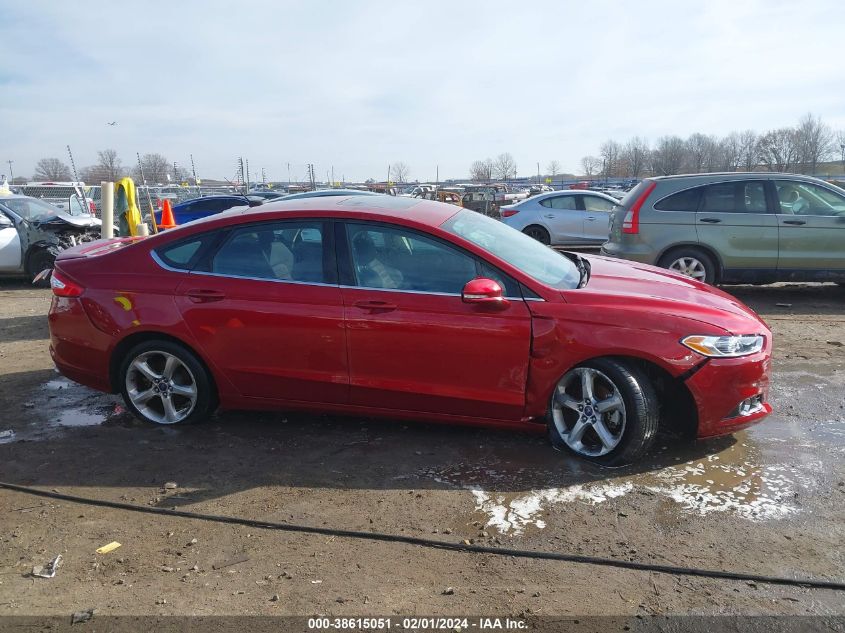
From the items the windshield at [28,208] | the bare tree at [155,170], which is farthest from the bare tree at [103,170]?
the windshield at [28,208]

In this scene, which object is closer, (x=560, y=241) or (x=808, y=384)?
(x=808, y=384)

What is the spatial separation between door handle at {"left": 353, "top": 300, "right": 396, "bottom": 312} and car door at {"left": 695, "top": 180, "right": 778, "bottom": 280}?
6.08 metres

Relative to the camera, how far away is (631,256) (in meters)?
9.08

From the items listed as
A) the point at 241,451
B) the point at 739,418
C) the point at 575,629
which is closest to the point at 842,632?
the point at 575,629

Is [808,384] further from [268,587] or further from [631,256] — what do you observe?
[268,587]

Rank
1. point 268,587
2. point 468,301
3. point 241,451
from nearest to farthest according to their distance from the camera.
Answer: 1. point 268,587
2. point 468,301
3. point 241,451

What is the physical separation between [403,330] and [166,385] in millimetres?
1781

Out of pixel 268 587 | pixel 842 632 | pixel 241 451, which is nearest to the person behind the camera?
pixel 842 632

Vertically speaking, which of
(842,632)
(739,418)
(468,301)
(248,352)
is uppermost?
(468,301)

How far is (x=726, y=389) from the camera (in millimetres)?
3971

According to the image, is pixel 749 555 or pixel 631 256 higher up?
pixel 631 256

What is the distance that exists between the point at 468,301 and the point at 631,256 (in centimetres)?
568

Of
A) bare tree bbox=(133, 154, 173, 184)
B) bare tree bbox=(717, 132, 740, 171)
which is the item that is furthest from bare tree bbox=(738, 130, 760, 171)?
bare tree bbox=(133, 154, 173, 184)

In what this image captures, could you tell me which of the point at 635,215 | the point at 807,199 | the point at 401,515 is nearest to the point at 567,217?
the point at 635,215
